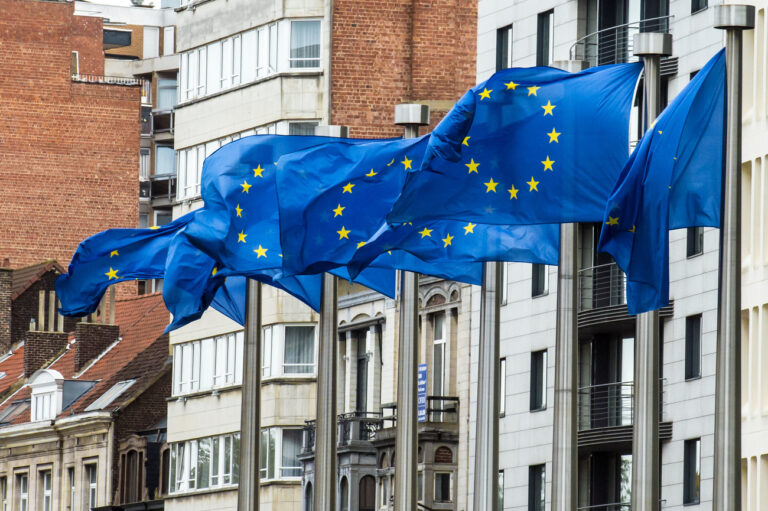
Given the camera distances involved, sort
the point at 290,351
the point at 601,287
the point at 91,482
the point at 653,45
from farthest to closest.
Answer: the point at 91,482 → the point at 290,351 → the point at 601,287 → the point at 653,45

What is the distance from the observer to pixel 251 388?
2106 inches

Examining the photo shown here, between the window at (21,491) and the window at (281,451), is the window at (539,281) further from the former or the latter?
the window at (21,491)

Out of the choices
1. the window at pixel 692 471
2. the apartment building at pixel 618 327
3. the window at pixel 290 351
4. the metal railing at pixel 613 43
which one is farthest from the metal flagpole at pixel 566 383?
the window at pixel 290 351

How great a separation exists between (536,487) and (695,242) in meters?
10.1

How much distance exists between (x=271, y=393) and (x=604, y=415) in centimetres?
2080

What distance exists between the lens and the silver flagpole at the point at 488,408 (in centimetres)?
4334

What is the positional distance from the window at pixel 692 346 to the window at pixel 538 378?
23.8 feet

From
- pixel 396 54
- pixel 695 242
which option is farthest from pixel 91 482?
pixel 695 242

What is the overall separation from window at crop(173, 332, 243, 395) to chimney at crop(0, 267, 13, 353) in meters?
27.2

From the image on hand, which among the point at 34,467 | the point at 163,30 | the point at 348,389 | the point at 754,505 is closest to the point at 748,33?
the point at 754,505

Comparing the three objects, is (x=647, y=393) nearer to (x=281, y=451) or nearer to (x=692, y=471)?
(x=692, y=471)

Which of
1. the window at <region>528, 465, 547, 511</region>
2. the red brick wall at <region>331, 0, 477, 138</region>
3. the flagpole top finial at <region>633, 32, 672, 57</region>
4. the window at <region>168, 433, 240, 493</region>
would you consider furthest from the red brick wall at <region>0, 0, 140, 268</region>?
the flagpole top finial at <region>633, 32, 672, 57</region>

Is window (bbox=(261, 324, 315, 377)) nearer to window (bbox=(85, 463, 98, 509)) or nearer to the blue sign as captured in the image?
the blue sign

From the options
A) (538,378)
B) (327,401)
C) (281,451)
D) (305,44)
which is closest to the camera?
(327,401)
